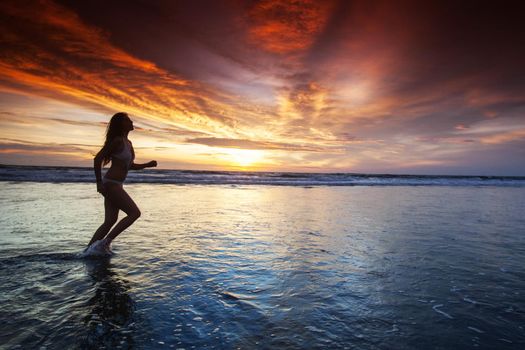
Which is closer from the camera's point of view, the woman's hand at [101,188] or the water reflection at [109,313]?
the water reflection at [109,313]

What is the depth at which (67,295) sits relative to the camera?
358cm

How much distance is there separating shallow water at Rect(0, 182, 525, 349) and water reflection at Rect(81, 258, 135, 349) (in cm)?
1

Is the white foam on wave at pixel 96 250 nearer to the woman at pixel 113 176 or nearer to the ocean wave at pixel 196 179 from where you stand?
the woman at pixel 113 176

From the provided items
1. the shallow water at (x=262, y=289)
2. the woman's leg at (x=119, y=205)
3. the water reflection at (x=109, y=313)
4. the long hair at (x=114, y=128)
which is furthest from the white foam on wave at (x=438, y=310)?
the long hair at (x=114, y=128)

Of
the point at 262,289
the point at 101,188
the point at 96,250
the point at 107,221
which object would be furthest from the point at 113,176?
the point at 262,289

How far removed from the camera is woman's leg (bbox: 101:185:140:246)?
17.8 ft

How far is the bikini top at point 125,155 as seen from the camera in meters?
5.38

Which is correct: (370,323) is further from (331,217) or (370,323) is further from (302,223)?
(331,217)

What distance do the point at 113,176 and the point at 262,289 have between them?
3.27m

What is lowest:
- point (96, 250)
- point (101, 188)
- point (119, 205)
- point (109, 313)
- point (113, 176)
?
point (109, 313)

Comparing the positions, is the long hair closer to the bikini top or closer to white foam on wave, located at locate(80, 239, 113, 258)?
Answer: the bikini top

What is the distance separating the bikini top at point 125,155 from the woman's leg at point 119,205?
18.3 inches

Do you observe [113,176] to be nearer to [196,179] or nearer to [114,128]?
[114,128]

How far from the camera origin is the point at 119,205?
5.55m
